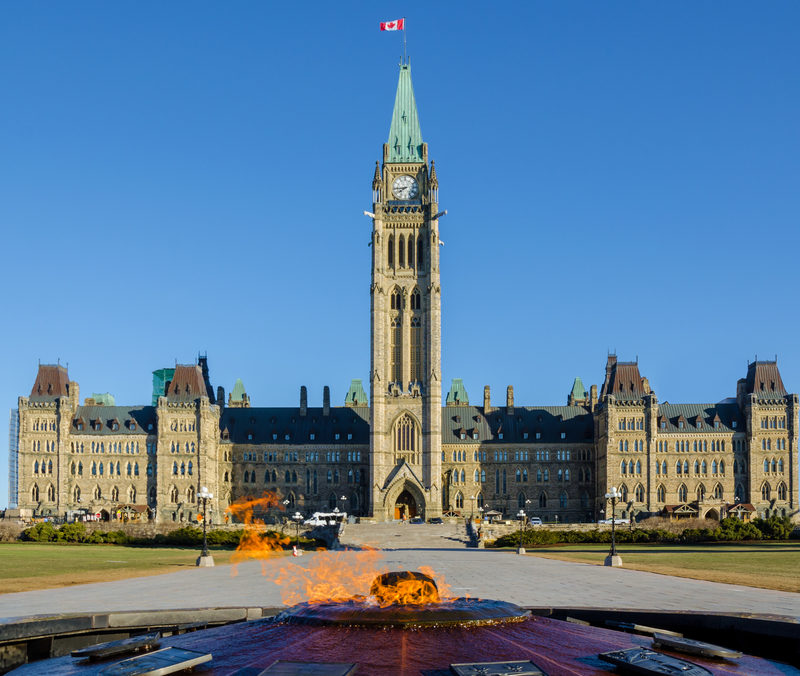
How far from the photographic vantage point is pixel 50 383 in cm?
11469

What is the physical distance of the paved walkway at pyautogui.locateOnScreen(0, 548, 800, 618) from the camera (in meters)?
20.4

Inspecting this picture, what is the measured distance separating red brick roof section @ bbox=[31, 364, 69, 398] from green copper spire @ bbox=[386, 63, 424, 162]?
45381 mm

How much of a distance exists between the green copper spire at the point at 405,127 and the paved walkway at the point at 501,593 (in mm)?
81345

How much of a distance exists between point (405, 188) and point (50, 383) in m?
46.7

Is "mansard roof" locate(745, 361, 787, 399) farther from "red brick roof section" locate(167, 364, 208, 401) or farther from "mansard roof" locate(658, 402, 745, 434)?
"red brick roof section" locate(167, 364, 208, 401)

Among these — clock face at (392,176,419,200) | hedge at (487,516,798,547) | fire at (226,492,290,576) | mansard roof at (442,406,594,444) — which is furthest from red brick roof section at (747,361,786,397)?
fire at (226,492,290,576)

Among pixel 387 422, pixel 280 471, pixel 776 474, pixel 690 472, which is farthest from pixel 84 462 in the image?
pixel 776 474

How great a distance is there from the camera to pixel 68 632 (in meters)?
11.1

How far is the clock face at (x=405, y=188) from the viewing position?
110 meters

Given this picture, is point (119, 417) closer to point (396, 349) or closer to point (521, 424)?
point (396, 349)

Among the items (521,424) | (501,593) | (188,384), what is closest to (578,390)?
(521,424)

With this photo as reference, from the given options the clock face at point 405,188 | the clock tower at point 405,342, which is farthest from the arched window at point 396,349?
the clock face at point 405,188

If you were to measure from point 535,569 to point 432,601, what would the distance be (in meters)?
28.6

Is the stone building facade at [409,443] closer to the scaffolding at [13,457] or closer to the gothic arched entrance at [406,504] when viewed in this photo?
the gothic arched entrance at [406,504]
